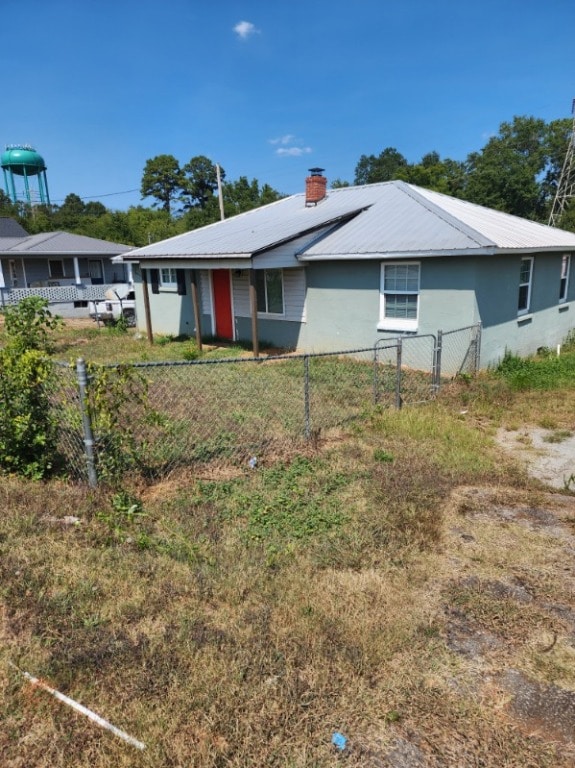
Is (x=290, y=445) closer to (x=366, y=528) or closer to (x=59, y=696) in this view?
(x=366, y=528)

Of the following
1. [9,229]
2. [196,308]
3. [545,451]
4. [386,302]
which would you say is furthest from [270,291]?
[9,229]

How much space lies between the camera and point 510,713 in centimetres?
264

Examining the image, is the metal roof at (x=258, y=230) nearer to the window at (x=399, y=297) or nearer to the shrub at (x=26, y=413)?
the window at (x=399, y=297)

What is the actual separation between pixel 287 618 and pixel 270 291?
37.1 feet

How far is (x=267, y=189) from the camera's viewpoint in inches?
1940

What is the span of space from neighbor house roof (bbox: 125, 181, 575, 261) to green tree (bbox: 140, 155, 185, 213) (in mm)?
51768

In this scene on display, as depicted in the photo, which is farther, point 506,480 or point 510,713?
point 506,480

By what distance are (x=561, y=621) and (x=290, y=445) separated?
358cm

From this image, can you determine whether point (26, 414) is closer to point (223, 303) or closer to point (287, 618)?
point (287, 618)

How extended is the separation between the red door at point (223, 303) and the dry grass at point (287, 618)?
9910mm

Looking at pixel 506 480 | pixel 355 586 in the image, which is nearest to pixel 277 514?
pixel 355 586

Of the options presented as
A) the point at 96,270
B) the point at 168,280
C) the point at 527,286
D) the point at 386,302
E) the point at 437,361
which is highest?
the point at 96,270

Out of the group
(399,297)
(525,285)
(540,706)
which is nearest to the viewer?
(540,706)

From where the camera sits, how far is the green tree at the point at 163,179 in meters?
61.8
